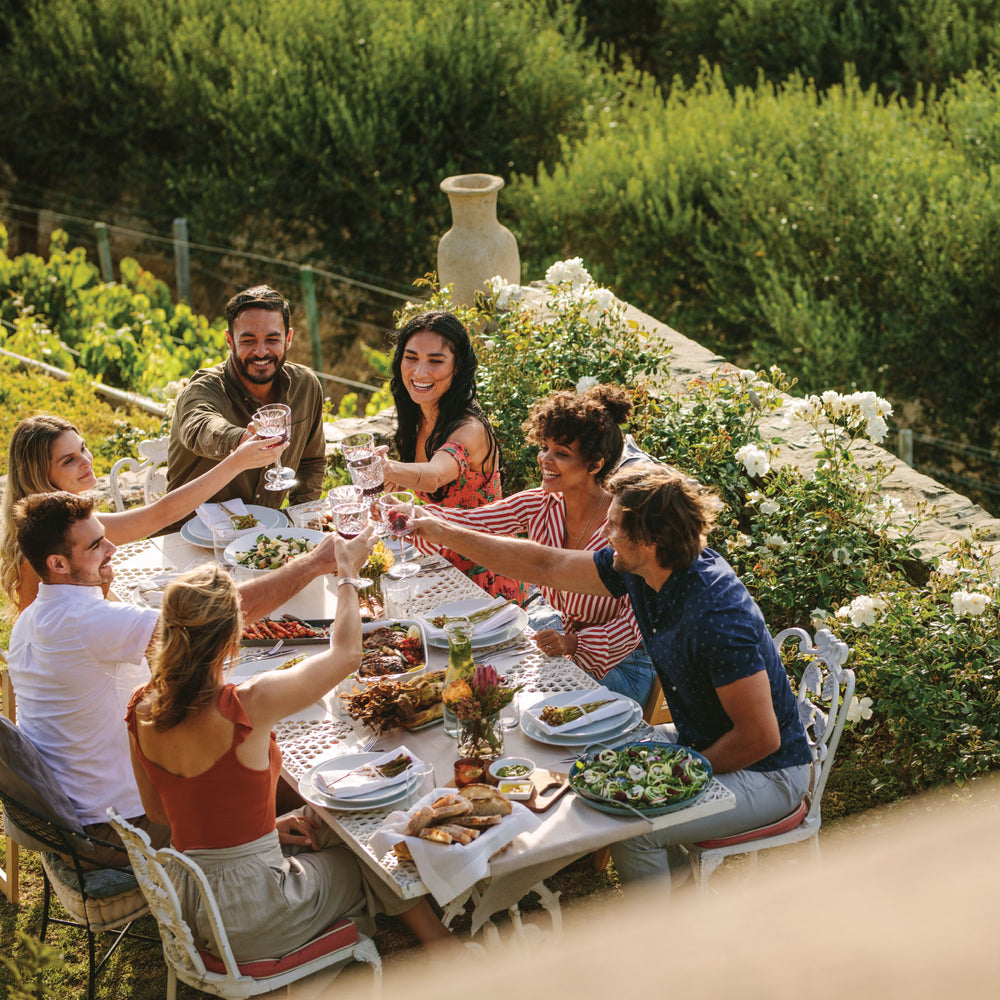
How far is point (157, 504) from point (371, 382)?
7.96 metres

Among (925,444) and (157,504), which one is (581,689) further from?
(925,444)

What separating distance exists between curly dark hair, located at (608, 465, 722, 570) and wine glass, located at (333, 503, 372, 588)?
2.49ft

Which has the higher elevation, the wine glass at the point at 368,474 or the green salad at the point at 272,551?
the wine glass at the point at 368,474

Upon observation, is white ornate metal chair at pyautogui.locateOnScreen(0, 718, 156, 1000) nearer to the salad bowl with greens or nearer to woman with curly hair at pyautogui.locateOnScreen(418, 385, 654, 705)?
the salad bowl with greens

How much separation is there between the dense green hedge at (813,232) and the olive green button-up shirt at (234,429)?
454 cm

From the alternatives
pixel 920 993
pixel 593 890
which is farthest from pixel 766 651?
pixel 920 993

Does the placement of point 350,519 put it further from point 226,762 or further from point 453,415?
point 453,415

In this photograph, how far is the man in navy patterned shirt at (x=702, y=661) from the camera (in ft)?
9.91

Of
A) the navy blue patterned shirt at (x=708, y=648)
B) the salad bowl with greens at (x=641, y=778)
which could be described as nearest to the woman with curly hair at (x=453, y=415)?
the navy blue patterned shirt at (x=708, y=648)

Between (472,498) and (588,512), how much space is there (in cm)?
73

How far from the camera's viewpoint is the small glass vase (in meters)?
2.97

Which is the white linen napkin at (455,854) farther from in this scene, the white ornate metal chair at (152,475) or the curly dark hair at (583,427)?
the white ornate metal chair at (152,475)

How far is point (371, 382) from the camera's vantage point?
1194cm

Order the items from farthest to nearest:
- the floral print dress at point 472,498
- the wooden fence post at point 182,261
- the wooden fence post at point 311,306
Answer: the wooden fence post at point 182,261
the wooden fence post at point 311,306
the floral print dress at point 472,498
